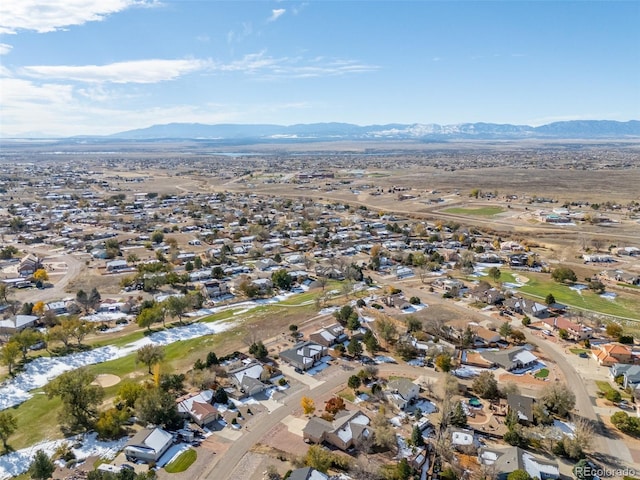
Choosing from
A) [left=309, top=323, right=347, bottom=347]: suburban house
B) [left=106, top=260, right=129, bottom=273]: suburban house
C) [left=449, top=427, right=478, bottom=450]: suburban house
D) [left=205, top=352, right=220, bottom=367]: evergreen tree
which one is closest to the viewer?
[left=449, top=427, right=478, bottom=450]: suburban house

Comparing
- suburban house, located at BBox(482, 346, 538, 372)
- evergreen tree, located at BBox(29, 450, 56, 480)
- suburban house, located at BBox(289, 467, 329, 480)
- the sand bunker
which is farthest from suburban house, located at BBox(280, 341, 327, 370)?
evergreen tree, located at BBox(29, 450, 56, 480)

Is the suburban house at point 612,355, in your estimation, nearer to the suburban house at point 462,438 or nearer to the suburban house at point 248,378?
the suburban house at point 462,438

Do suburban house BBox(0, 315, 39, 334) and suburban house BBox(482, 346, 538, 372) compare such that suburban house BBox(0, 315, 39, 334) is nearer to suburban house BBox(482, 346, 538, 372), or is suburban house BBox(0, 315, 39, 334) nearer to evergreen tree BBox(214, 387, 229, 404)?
evergreen tree BBox(214, 387, 229, 404)

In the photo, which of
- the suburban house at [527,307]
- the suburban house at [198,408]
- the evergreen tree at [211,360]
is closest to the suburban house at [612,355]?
the suburban house at [527,307]

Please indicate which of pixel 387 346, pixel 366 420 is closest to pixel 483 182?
pixel 387 346

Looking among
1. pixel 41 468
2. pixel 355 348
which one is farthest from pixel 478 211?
pixel 41 468

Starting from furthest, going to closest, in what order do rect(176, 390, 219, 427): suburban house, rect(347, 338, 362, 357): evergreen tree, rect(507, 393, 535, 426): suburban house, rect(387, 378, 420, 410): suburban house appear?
1. rect(347, 338, 362, 357): evergreen tree
2. rect(387, 378, 420, 410): suburban house
3. rect(176, 390, 219, 427): suburban house
4. rect(507, 393, 535, 426): suburban house
